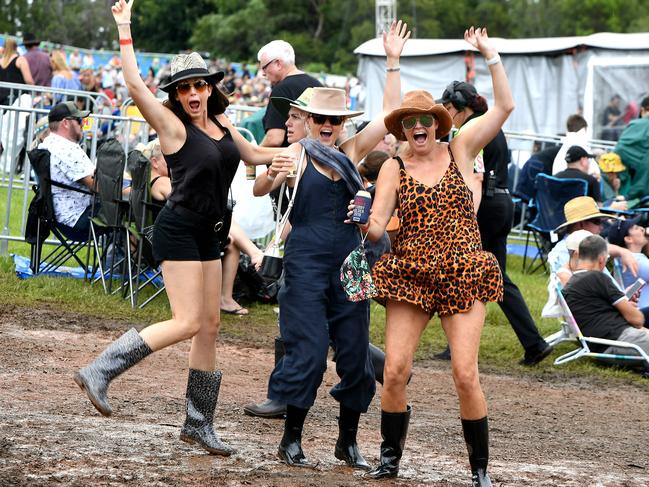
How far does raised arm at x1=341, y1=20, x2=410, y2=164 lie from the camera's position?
623 cm

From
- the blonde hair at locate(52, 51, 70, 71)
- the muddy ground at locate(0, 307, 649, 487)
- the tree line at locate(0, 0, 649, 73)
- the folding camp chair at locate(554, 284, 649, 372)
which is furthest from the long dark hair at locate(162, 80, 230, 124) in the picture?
the tree line at locate(0, 0, 649, 73)

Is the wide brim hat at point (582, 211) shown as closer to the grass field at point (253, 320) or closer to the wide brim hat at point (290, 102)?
the grass field at point (253, 320)

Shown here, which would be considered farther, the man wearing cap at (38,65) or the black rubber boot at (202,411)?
the man wearing cap at (38,65)

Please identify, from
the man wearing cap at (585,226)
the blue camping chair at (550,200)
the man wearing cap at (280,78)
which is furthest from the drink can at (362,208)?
the blue camping chair at (550,200)

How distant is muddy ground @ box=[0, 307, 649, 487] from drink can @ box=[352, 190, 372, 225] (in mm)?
1223

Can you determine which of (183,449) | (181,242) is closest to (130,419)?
(183,449)

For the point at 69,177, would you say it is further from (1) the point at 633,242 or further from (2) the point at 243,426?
(1) the point at 633,242

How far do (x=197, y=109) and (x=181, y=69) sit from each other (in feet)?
0.68

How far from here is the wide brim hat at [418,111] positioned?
5781 millimetres

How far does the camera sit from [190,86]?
19.6ft

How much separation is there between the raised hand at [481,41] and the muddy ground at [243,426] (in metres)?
2.07

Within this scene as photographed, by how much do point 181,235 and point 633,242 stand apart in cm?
Result: 642

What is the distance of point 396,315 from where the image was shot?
5.78 metres

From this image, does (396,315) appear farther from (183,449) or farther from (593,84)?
(593,84)
